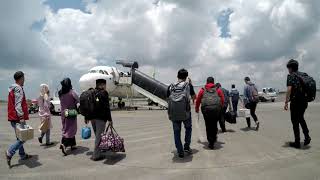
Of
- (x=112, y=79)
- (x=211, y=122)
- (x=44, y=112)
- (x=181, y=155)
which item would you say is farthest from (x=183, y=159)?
(x=112, y=79)

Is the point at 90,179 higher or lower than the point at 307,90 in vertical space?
lower

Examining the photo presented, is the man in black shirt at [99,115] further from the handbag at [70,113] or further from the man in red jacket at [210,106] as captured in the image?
the man in red jacket at [210,106]

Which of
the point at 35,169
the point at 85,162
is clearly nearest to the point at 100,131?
the point at 85,162

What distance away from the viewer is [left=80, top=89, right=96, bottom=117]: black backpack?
23.8ft

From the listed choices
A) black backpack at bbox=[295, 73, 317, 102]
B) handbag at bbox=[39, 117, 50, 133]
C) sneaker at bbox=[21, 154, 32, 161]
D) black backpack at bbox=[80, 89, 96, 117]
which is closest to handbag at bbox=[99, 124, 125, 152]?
black backpack at bbox=[80, 89, 96, 117]

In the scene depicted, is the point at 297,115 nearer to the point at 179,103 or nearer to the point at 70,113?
the point at 179,103

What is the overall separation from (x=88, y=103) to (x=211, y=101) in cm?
308

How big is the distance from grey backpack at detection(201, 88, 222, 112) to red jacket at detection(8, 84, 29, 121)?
4.34 meters

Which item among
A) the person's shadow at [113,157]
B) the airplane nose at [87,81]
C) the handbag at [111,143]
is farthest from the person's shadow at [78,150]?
the airplane nose at [87,81]

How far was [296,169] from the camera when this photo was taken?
5.84 meters

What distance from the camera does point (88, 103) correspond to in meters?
7.34

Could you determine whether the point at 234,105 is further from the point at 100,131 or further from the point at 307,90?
the point at 100,131

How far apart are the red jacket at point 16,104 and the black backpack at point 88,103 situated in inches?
51.6

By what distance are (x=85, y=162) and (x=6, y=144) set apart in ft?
14.5
